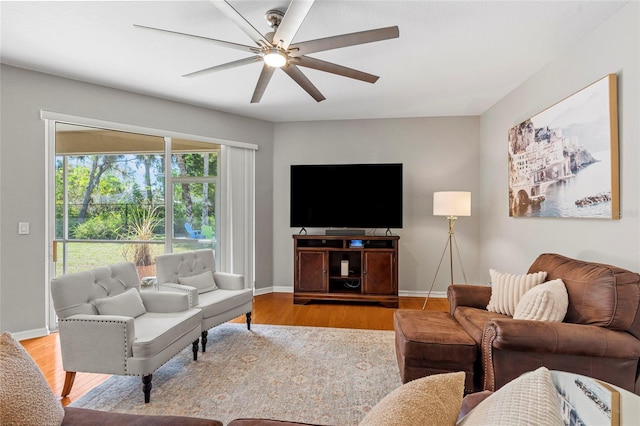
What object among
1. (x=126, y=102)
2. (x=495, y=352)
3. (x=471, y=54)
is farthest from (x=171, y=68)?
(x=495, y=352)

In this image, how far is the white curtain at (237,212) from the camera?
438 cm

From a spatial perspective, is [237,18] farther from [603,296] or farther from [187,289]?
[603,296]

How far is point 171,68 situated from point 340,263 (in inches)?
124

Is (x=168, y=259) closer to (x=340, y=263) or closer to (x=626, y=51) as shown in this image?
(x=340, y=263)

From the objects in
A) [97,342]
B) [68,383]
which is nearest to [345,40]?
[97,342]

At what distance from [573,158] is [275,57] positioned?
95.4 inches

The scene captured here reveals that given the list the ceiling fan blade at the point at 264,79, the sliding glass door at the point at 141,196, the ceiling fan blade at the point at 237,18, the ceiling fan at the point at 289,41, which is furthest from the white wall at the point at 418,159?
the ceiling fan blade at the point at 237,18

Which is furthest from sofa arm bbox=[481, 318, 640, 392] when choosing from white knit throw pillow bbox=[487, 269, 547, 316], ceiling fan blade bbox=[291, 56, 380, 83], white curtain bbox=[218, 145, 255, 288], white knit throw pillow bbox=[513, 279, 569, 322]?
white curtain bbox=[218, 145, 255, 288]

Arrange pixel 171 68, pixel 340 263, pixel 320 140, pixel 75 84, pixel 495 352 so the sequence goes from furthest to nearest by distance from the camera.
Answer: pixel 320 140, pixel 340 263, pixel 75 84, pixel 171 68, pixel 495 352

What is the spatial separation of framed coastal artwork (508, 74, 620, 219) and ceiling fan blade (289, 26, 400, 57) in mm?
1646

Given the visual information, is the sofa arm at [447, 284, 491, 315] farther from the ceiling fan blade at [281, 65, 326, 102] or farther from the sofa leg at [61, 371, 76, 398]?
the sofa leg at [61, 371, 76, 398]

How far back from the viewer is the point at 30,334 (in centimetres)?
308

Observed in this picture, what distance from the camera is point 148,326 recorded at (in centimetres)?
226

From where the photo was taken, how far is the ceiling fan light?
1.98 m
